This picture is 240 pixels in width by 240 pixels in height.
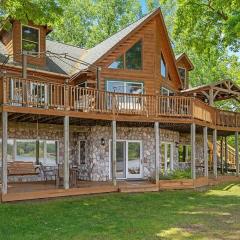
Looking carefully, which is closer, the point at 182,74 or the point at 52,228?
the point at 52,228

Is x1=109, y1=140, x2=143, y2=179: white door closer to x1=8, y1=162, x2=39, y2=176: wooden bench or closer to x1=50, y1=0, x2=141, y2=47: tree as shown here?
x1=8, y1=162, x2=39, y2=176: wooden bench

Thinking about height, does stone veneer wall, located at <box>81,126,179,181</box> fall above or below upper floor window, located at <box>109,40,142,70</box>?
below

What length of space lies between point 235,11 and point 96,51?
9.27 metres

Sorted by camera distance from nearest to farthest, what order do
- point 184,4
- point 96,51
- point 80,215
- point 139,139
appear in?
point 80,215, point 184,4, point 139,139, point 96,51

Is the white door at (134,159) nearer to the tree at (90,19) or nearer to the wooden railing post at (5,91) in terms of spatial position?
the wooden railing post at (5,91)

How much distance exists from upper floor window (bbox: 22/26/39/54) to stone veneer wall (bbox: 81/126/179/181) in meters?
4.99

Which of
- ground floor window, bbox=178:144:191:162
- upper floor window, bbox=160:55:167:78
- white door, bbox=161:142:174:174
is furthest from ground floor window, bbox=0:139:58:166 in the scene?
ground floor window, bbox=178:144:191:162

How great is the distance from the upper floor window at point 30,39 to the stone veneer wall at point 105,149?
499 cm

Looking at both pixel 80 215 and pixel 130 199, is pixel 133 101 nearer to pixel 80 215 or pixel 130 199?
pixel 130 199

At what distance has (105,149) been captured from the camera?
1962cm

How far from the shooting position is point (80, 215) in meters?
11.5

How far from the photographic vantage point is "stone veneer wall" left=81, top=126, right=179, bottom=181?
19.4 metres

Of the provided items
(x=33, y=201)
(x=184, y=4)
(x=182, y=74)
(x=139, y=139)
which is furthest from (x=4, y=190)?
(x=182, y=74)

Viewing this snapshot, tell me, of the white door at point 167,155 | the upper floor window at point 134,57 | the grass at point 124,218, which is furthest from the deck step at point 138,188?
the upper floor window at point 134,57
